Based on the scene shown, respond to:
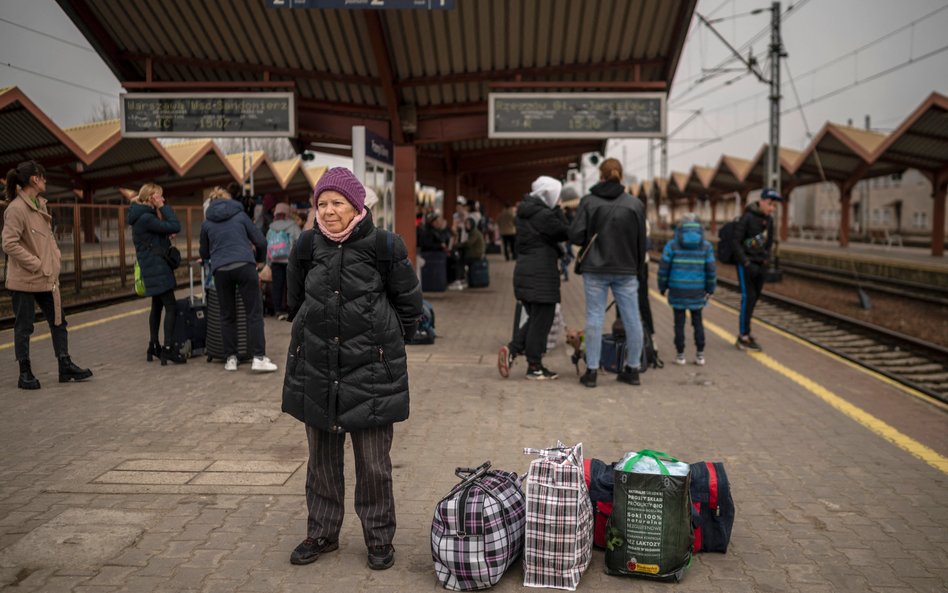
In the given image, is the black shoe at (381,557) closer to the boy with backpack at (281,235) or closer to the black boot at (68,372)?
the black boot at (68,372)

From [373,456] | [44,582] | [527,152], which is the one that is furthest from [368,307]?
[527,152]

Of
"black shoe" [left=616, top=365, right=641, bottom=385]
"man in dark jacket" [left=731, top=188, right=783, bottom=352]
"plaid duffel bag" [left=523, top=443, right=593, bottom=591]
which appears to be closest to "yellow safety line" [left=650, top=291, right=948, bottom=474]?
"man in dark jacket" [left=731, top=188, right=783, bottom=352]

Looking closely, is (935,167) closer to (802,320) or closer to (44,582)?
(802,320)

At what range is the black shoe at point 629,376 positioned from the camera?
7.77 metres

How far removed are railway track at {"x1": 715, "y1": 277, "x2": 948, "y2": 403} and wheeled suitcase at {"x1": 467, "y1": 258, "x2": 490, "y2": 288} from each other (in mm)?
5485

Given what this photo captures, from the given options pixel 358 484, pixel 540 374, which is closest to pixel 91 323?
pixel 540 374

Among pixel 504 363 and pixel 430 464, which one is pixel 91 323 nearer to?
pixel 504 363

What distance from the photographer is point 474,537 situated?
362 cm

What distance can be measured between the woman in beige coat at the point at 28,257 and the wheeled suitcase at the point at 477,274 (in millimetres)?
10636

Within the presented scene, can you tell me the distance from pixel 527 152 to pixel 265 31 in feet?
36.2

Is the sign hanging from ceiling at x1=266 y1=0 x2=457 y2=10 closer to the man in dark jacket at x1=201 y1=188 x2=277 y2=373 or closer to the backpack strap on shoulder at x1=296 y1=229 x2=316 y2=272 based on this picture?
the man in dark jacket at x1=201 y1=188 x2=277 y2=373

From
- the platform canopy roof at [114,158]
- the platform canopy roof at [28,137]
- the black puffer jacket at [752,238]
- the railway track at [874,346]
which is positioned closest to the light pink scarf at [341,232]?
the railway track at [874,346]

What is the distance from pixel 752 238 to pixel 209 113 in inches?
301

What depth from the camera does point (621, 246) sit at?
745cm
